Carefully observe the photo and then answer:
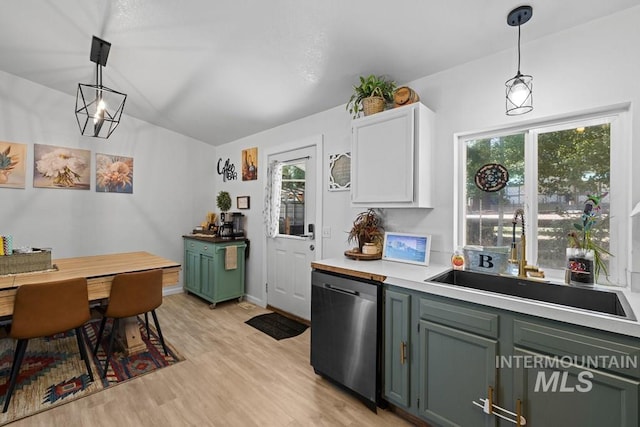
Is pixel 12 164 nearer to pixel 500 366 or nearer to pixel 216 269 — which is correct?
pixel 216 269

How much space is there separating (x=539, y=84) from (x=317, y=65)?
1.57m

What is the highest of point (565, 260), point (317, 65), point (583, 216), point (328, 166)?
point (317, 65)

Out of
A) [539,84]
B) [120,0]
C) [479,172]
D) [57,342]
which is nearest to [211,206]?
[57,342]

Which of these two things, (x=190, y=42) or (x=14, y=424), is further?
Answer: (x=190, y=42)

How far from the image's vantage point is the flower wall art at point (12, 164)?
10.4 ft

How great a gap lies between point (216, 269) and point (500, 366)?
3.28 metres

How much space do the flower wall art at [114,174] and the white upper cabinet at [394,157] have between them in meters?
3.44

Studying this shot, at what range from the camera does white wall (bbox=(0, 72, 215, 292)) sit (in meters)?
3.27

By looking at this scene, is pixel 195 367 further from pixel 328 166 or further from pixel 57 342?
pixel 328 166

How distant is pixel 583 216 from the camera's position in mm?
1655

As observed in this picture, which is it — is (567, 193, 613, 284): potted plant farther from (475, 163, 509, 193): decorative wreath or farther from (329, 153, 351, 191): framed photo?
(329, 153, 351, 191): framed photo

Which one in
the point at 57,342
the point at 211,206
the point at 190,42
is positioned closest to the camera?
the point at 190,42

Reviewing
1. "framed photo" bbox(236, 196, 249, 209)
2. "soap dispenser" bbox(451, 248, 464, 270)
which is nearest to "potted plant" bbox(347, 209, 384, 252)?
"soap dispenser" bbox(451, 248, 464, 270)

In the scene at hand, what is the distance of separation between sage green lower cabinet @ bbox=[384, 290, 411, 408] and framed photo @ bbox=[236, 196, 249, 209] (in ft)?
9.29
